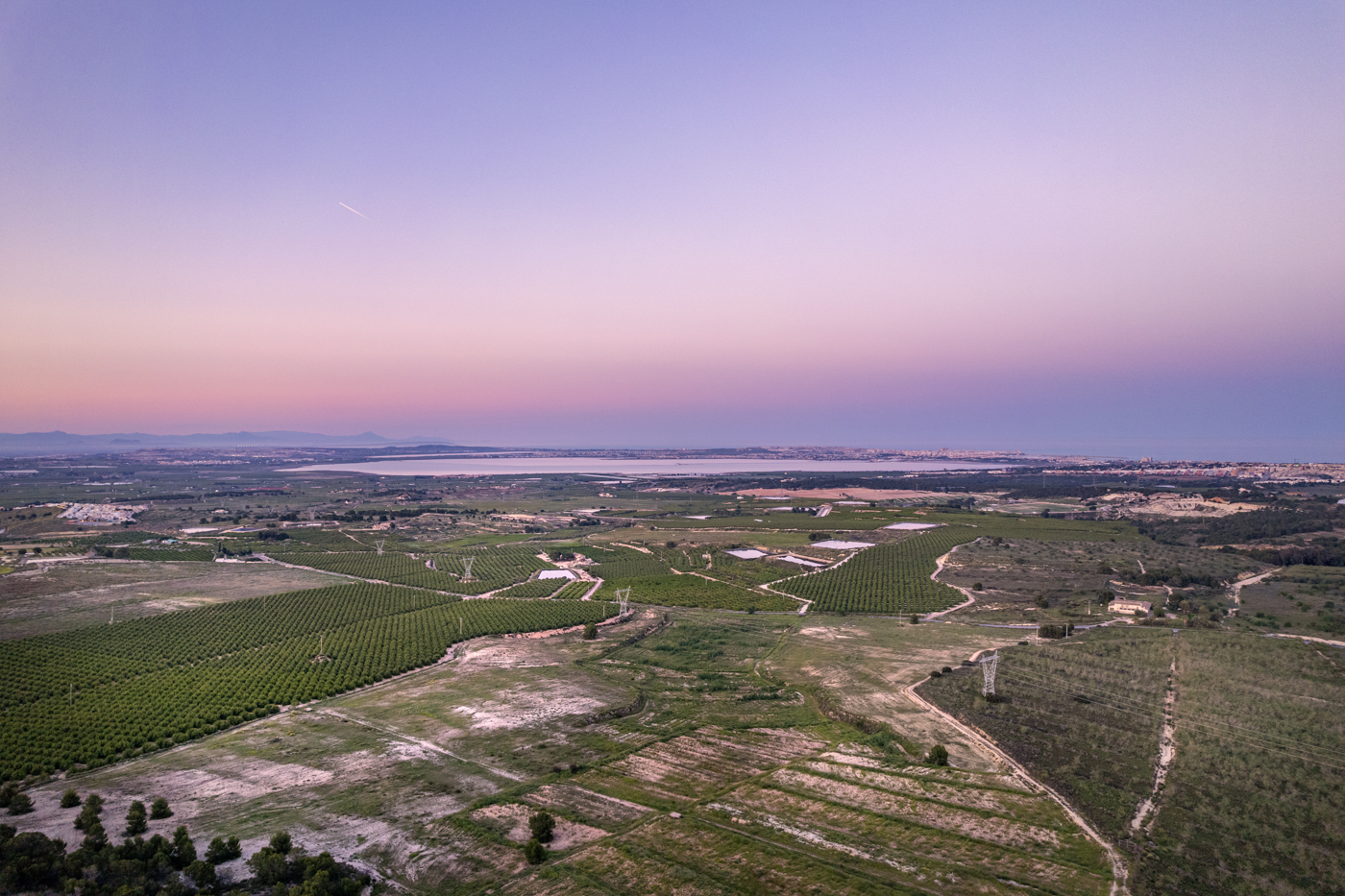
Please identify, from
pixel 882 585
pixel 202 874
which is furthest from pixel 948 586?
pixel 202 874

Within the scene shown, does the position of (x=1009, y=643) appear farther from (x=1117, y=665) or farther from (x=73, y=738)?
(x=73, y=738)

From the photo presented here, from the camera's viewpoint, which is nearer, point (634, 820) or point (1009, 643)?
point (634, 820)

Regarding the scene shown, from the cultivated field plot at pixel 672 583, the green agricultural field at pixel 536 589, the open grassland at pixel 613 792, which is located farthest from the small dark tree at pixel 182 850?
the cultivated field plot at pixel 672 583

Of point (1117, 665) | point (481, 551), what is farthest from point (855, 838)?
point (481, 551)

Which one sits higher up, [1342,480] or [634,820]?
[1342,480]

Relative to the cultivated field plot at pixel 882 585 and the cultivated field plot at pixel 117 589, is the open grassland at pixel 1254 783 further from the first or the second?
the cultivated field plot at pixel 117 589
